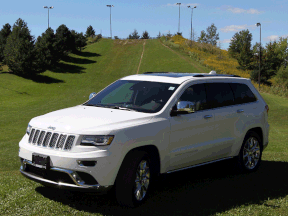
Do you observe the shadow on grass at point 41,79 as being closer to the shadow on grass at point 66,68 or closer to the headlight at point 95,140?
the shadow on grass at point 66,68

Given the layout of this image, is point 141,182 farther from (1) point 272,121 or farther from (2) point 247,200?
(1) point 272,121

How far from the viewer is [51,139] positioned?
16.1ft

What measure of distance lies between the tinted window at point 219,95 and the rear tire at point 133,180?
196cm

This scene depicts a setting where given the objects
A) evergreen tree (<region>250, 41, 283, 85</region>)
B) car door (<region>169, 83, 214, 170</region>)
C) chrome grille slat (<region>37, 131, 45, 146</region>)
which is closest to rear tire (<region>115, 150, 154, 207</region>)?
car door (<region>169, 83, 214, 170</region>)

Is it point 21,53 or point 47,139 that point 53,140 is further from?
point 21,53

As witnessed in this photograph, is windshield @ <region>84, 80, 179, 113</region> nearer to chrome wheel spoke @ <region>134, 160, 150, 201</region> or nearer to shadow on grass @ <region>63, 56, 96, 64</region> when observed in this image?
chrome wheel spoke @ <region>134, 160, 150, 201</region>

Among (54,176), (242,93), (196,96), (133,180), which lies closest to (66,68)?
(242,93)

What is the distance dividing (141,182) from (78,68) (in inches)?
2075

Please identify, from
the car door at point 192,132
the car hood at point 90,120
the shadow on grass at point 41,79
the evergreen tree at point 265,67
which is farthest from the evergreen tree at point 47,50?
the car hood at point 90,120

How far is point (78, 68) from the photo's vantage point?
56406mm

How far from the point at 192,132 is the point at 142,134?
1194 mm

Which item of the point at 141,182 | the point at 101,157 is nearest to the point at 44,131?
the point at 101,157

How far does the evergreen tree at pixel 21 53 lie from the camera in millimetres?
45406

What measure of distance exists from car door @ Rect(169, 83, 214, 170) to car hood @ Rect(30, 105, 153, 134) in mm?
620
